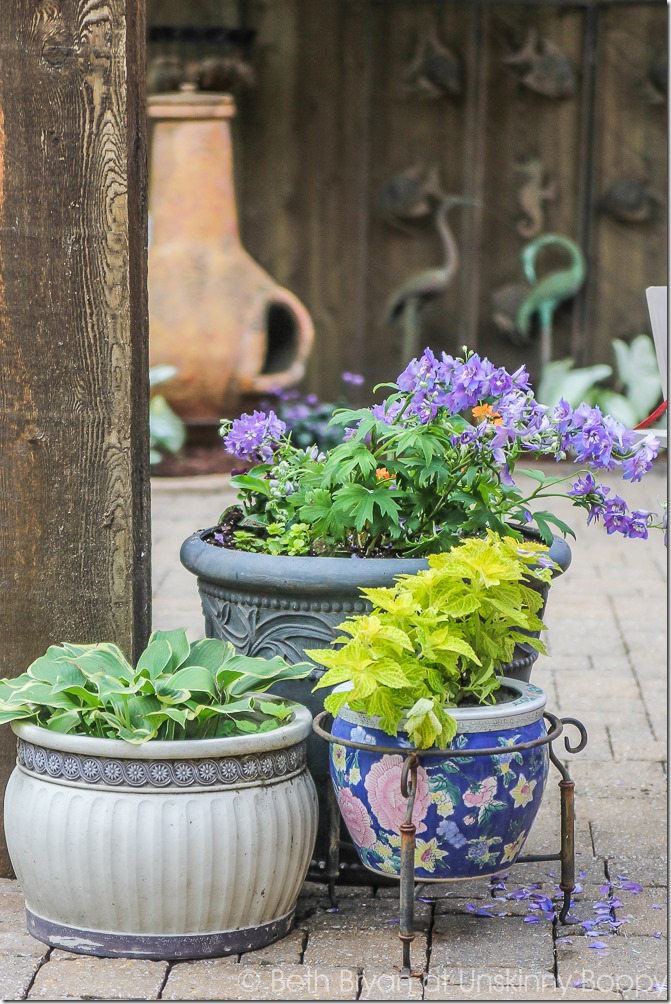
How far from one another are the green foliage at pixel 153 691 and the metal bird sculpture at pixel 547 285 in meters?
6.12

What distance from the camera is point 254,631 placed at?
9.87 feet

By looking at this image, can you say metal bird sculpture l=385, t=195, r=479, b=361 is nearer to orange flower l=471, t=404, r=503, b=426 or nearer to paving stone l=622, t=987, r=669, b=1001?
orange flower l=471, t=404, r=503, b=426

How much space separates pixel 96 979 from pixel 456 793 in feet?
2.44

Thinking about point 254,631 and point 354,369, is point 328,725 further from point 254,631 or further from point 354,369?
point 354,369

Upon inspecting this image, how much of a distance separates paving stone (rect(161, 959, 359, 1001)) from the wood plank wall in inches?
253

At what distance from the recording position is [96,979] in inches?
102

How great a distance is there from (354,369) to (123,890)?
6.48m

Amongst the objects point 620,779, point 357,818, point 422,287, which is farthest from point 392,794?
point 422,287

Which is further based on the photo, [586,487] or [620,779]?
[620,779]

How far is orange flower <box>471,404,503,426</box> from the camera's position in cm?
288

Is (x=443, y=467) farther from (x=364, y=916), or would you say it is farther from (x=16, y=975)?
(x=16, y=975)

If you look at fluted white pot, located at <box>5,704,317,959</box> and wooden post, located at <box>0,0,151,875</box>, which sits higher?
wooden post, located at <box>0,0,151,875</box>

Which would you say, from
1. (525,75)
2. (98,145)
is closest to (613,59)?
(525,75)

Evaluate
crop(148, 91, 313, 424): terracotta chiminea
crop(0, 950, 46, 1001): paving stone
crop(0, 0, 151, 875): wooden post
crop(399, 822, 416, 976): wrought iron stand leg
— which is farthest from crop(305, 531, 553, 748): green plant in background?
crop(148, 91, 313, 424): terracotta chiminea
